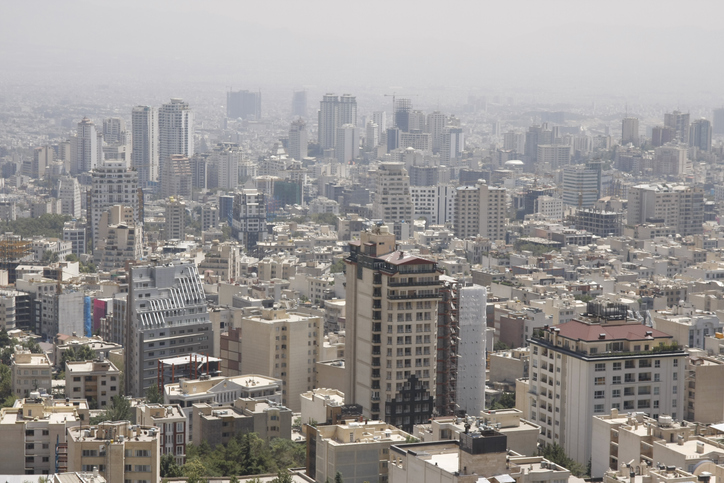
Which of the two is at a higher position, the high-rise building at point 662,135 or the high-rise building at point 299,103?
the high-rise building at point 299,103

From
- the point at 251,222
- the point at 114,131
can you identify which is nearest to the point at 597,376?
the point at 251,222

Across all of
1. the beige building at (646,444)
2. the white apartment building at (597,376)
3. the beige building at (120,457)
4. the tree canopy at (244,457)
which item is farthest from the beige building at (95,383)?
the beige building at (646,444)

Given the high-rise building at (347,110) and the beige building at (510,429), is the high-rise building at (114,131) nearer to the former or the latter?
the high-rise building at (347,110)

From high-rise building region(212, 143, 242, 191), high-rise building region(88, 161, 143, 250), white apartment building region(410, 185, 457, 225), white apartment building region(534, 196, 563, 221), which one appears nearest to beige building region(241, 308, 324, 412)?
high-rise building region(88, 161, 143, 250)

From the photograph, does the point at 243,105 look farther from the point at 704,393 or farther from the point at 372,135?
the point at 704,393

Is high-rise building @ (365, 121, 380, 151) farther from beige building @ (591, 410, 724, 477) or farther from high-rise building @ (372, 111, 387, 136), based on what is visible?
beige building @ (591, 410, 724, 477)
